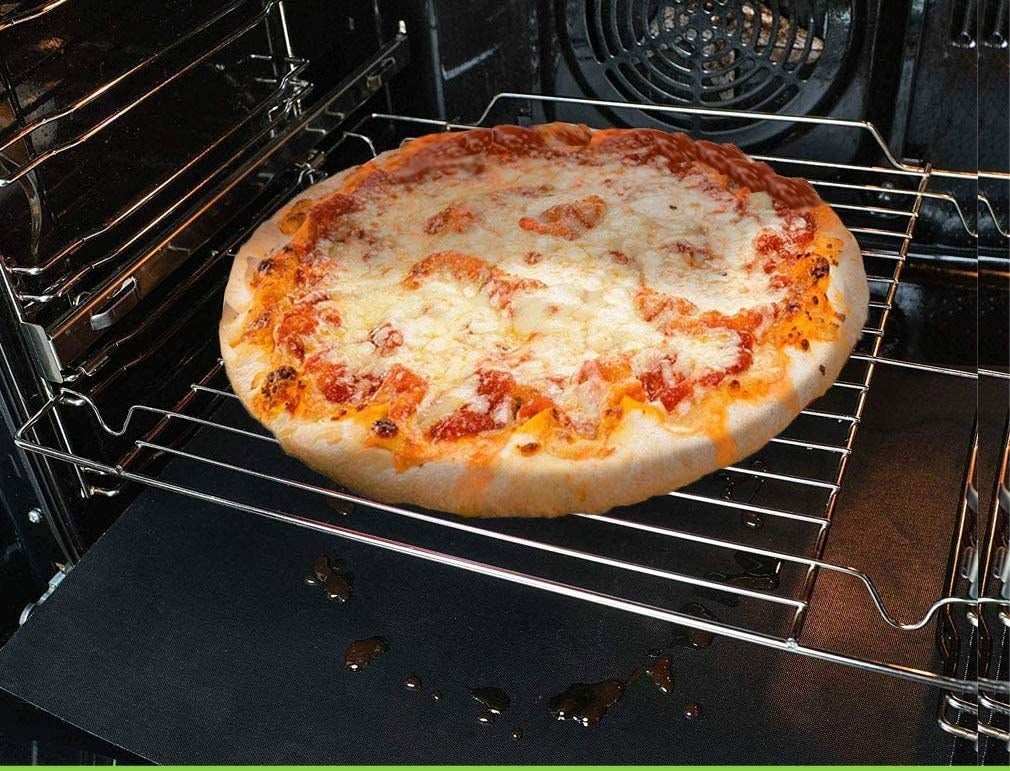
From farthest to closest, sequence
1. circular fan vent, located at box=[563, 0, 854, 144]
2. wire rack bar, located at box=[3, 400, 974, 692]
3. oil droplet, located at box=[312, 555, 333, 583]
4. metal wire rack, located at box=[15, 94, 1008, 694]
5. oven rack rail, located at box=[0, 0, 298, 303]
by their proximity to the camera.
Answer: circular fan vent, located at box=[563, 0, 854, 144] → oil droplet, located at box=[312, 555, 333, 583] → oven rack rail, located at box=[0, 0, 298, 303] → metal wire rack, located at box=[15, 94, 1008, 694] → wire rack bar, located at box=[3, 400, 974, 692]

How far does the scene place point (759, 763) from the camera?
1150 mm

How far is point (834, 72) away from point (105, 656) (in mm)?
1289

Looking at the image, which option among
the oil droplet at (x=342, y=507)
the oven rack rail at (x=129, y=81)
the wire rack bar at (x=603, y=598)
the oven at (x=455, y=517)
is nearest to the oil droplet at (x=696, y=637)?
the oven at (x=455, y=517)

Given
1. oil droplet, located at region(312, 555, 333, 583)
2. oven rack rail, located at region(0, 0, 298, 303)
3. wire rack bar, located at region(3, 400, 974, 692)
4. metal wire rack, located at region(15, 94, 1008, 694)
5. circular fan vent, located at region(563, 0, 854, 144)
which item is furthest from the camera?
circular fan vent, located at region(563, 0, 854, 144)

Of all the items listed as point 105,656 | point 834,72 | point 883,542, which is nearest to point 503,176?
point 834,72

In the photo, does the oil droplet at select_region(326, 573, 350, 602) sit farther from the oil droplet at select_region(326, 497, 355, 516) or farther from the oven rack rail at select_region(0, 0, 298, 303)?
the oven rack rail at select_region(0, 0, 298, 303)

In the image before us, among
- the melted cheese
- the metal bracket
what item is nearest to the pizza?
the melted cheese

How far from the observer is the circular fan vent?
5.29ft

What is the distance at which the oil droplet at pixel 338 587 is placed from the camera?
4.46ft

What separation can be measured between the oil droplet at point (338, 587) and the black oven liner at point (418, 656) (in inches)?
0.4

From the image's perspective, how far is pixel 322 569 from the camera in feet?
4.60

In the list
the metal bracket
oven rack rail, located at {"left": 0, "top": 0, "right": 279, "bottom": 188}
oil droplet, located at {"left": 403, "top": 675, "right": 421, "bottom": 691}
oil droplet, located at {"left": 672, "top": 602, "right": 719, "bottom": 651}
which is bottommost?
the metal bracket

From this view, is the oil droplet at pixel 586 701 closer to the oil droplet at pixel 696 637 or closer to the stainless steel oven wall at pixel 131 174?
the oil droplet at pixel 696 637

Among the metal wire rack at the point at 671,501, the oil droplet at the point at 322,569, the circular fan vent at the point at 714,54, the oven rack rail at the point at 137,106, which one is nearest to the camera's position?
the metal wire rack at the point at 671,501
